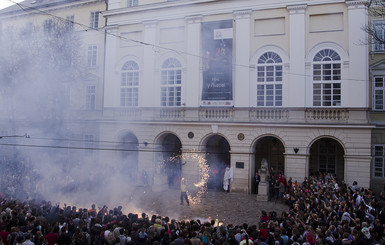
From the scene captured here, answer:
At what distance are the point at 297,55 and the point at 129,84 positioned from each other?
11320 mm

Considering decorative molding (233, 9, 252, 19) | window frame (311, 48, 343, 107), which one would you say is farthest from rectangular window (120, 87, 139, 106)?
window frame (311, 48, 343, 107)

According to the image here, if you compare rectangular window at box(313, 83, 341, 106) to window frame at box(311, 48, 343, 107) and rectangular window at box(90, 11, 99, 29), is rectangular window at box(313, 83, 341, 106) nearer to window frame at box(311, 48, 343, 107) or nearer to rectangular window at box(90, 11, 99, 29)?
window frame at box(311, 48, 343, 107)

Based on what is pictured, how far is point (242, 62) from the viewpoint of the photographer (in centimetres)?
2120

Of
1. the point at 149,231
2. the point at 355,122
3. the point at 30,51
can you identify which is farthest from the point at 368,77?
the point at 30,51

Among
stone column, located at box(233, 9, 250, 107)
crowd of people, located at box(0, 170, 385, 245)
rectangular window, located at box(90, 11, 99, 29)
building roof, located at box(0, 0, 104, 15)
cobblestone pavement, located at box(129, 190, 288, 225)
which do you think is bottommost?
cobblestone pavement, located at box(129, 190, 288, 225)

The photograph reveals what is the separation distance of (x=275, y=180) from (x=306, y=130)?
3309 millimetres

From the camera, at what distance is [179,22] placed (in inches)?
907

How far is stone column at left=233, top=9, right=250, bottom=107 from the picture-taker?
21047 millimetres

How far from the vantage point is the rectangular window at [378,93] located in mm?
20344

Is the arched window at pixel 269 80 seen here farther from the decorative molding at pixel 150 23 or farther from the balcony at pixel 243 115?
the decorative molding at pixel 150 23

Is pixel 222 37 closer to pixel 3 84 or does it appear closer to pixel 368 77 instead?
pixel 368 77

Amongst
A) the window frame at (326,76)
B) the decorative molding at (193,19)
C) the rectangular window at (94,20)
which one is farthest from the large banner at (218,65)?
the rectangular window at (94,20)

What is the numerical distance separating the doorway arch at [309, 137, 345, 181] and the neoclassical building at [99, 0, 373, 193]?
0.06 metres

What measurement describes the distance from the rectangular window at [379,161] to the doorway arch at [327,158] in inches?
68.1
